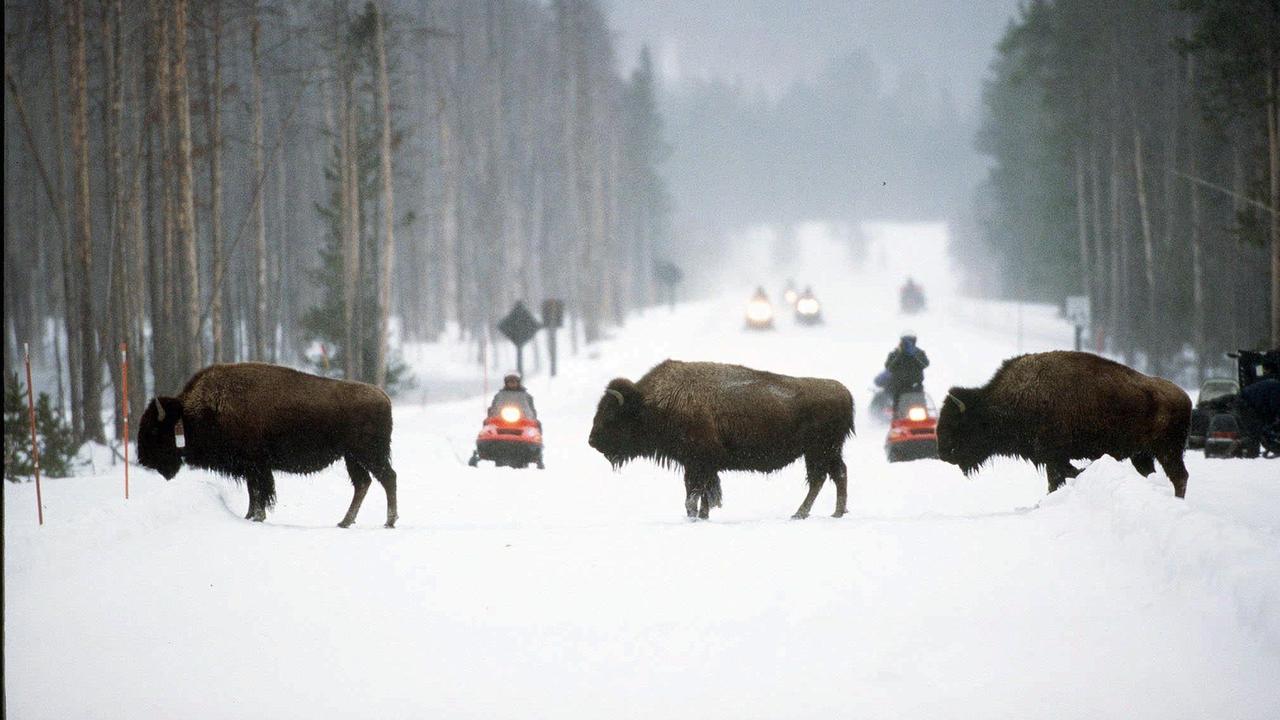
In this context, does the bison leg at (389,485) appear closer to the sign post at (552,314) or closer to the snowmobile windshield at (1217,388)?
the snowmobile windshield at (1217,388)

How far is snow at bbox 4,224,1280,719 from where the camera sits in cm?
629

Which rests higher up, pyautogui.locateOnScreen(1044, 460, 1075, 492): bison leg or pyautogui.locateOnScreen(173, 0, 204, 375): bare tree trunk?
pyautogui.locateOnScreen(173, 0, 204, 375): bare tree trunk

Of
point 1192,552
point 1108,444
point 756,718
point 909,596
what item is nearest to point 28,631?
point 756,718

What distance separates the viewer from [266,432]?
10.7 metres

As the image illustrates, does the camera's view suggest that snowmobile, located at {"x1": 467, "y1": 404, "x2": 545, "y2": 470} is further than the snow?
Yes

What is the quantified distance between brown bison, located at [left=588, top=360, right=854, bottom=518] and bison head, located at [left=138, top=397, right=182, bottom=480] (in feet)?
12.3

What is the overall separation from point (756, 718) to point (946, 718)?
936mm

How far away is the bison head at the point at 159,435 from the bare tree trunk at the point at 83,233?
9695mm

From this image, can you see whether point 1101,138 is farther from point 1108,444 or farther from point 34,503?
point 34,503

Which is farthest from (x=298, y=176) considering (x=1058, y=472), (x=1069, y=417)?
(x=1069, y=417)

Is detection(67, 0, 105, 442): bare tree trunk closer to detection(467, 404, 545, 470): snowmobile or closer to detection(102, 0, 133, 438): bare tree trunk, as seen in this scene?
detection(102, 0, 133, 438): bare tree trunk

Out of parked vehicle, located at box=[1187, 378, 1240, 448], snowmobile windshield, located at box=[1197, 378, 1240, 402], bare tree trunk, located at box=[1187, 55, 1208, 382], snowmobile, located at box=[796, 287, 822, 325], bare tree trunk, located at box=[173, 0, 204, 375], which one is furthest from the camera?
snowmobile, located at box=[796, 287, 822, 325]

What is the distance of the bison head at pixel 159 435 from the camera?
10719mm

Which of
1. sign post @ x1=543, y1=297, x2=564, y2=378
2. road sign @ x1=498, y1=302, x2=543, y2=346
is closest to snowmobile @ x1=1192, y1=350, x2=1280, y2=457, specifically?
road sign @ x1=498, y1=302, x2=543, y2=346
